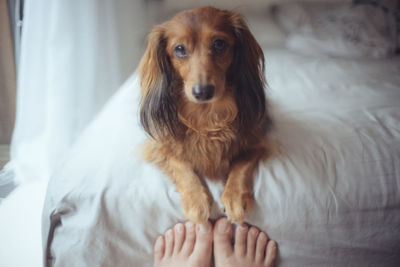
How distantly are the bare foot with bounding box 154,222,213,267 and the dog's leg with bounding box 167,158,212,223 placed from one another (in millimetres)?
70

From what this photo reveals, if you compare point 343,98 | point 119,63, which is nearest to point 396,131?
point 343,98

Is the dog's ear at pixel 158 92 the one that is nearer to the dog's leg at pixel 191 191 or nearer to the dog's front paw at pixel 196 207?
the dog's leg at pixel 191 191

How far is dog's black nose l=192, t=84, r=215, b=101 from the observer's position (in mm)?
847

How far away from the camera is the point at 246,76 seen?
1.01 meters

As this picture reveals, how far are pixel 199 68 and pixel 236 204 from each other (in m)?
0.43

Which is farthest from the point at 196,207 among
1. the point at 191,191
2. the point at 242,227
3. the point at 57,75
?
the point at 57,75

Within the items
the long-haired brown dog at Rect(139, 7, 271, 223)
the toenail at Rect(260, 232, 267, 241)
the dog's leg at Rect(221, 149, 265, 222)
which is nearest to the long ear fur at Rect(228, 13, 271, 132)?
the long-haired brown dog at Rect(139, 7, 271, 223)

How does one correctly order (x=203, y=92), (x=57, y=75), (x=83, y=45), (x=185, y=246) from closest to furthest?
(x=203, y=92) < (x=185, y=246) < (x=57, y=75) < (x=83, y=45)

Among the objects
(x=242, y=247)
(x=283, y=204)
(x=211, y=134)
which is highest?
(x=211, y=134)

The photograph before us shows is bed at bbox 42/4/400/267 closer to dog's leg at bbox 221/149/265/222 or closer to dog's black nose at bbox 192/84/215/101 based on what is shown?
dog's leg at bbox 221/149/265/222

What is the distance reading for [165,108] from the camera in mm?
1024

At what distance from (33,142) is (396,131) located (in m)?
1.58

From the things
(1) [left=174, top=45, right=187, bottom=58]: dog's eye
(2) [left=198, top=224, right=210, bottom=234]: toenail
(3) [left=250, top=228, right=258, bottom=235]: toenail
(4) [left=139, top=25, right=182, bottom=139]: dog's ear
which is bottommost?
(3) [left=250, top=228, right=258, bottom=235]: toenail

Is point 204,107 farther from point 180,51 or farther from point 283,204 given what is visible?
point 283,204
